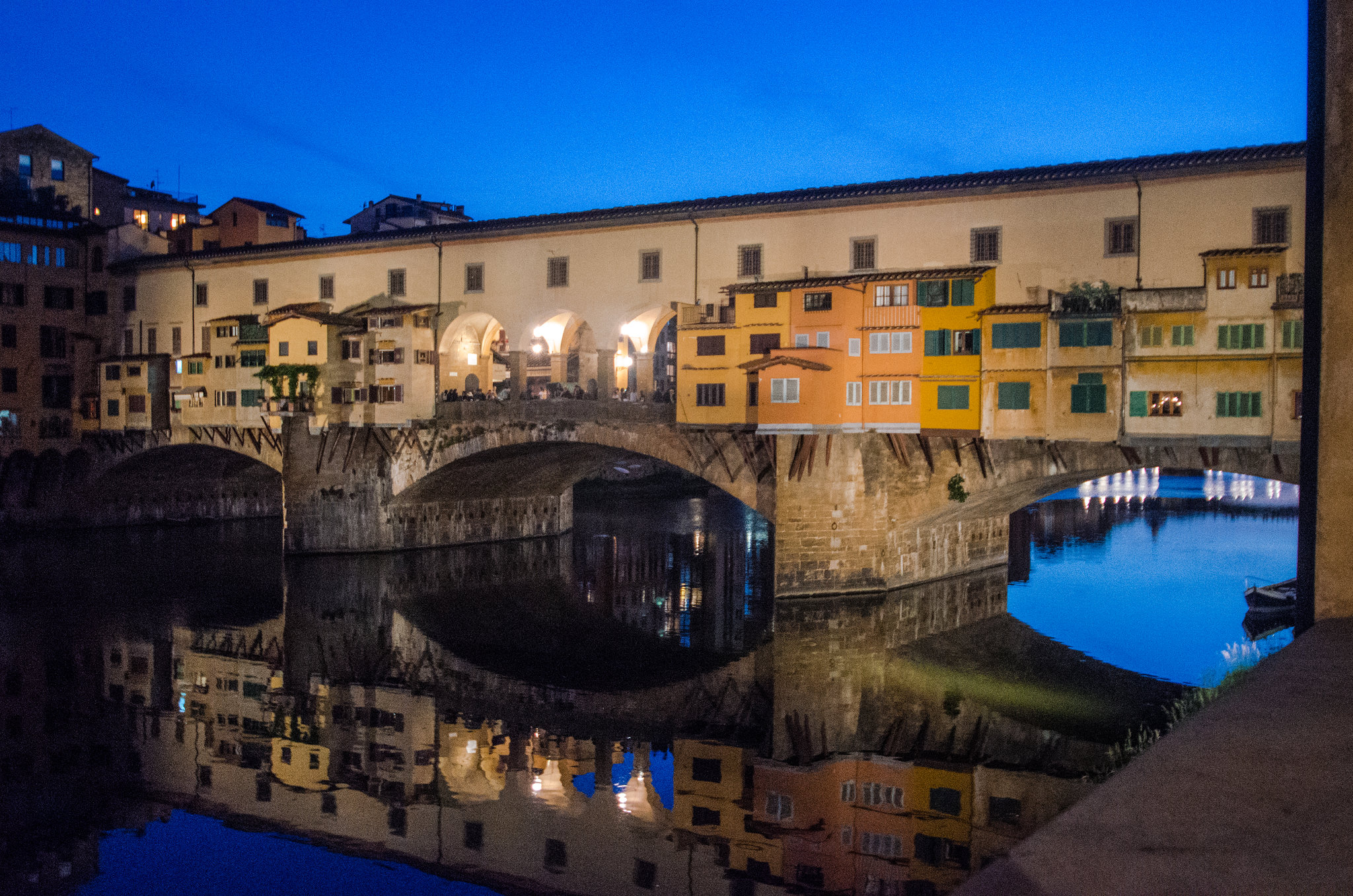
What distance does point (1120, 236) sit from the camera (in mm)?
23703

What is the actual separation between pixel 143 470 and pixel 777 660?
34.5 metres

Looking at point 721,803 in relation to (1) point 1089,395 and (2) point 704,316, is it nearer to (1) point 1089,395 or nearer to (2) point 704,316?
(1) point 1089,395

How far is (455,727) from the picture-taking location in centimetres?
1789

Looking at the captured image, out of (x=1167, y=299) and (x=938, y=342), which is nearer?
(x=1167, y=299)

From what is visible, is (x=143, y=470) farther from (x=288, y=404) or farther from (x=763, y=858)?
(x=763, y=858)

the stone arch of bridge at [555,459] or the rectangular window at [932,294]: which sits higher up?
the rectangular window at [932,294]

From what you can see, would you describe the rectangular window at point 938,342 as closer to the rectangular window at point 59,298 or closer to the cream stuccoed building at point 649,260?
the cream stuccoed building at point 649,260

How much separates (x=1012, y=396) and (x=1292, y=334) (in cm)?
600

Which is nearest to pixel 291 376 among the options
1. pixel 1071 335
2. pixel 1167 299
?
pixel 1071 335

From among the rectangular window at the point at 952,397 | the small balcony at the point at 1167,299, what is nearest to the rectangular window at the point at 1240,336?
the small balcony at the point at 1167,299

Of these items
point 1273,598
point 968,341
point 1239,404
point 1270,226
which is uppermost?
point 1270,226

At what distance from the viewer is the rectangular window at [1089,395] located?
23.4 m

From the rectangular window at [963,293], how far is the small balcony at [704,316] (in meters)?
6.06

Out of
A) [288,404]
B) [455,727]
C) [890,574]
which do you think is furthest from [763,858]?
[288,404]
